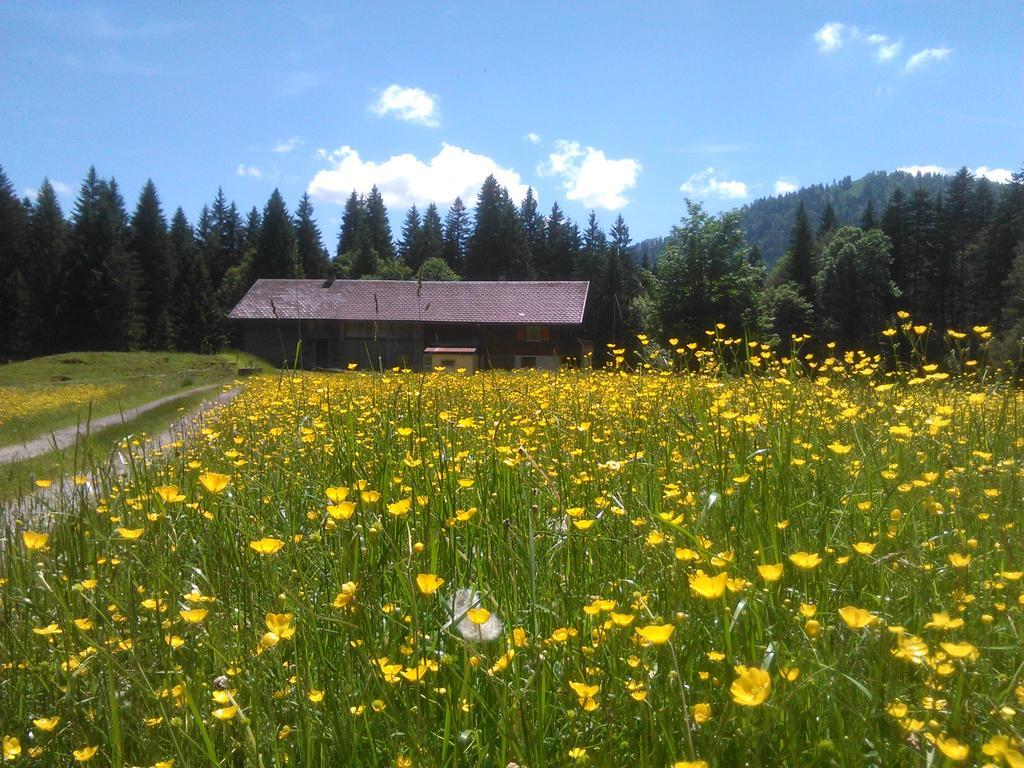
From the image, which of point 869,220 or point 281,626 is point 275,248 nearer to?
point 869,220

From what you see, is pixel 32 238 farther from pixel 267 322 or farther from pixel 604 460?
pixel 604 460

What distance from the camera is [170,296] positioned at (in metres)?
64.5

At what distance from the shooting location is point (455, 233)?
83188mm

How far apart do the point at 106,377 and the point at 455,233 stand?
5522 centimetres

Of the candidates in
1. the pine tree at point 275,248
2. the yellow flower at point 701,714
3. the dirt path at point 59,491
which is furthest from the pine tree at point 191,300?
the yellow flower at point 701,714

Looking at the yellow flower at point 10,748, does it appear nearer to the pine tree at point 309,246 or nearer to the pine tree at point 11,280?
the pine tree at point 11,280

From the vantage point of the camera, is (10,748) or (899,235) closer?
(10,748)

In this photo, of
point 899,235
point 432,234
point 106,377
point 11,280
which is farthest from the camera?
point 432,234

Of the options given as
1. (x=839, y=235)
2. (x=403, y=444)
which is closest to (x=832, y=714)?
(x=403, y=444)

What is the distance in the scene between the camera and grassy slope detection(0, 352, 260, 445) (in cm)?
1577

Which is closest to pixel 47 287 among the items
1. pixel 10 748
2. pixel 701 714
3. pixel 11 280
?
pixel 11 280

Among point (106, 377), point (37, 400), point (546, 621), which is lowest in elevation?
point (37, 400)

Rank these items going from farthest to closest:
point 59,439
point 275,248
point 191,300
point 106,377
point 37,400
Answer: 1. point 275,248
2. point 191,300
3. point 106,377
4. point 37,400
5. point 59,439

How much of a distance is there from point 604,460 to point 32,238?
66.8 meters
